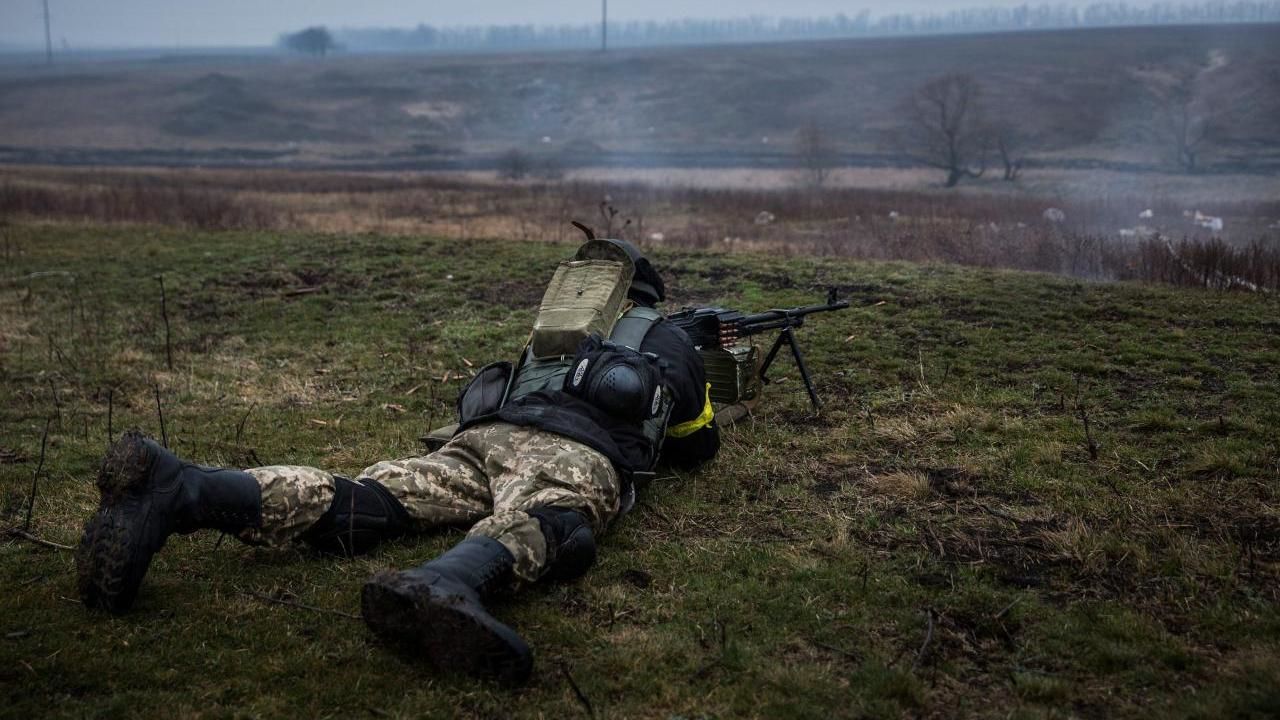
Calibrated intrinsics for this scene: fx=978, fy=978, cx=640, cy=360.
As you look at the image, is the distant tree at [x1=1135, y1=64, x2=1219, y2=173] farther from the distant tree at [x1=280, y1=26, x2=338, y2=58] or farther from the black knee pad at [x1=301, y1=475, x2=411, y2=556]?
the distant tree at [x1=280, y1=26, x2=338, y2=58]

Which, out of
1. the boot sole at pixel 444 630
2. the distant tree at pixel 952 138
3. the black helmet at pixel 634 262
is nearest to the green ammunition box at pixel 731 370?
the black helmet at pixel 634 262

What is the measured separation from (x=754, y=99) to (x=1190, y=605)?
65997mm

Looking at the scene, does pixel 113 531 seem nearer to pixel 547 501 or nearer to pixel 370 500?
pixel 370 500

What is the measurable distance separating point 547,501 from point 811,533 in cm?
133

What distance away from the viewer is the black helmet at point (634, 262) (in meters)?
5.17

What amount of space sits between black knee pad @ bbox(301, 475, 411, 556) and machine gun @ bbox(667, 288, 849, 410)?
7.38ft

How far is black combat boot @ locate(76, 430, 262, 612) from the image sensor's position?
11.1ft

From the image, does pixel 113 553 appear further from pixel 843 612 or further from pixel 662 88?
pixel 662 88

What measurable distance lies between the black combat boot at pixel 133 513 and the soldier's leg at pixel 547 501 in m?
1.03

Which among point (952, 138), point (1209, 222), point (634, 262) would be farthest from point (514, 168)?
point (634, 262)

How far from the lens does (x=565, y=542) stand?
370 cm

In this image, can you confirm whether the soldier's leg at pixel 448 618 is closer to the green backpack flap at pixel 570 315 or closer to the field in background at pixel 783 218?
the green backpack flap at pixel 570 315

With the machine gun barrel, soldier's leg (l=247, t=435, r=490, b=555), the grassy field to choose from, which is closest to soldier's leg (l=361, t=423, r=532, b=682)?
the grassy field

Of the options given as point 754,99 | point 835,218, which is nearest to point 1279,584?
point 835,218
